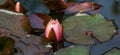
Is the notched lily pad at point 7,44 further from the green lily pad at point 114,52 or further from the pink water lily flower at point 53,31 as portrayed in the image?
the green lily pad at point 114,52

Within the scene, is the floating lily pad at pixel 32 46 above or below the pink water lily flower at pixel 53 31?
below

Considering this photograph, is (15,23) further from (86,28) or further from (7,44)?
(86,28)

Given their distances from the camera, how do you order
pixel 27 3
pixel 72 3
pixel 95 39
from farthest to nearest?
pixel 27 3
pixel 72 3
pixel 95 39

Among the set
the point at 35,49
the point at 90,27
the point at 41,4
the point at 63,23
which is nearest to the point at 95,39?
the point at 90,27

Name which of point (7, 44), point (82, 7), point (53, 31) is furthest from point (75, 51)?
point (82, 7)

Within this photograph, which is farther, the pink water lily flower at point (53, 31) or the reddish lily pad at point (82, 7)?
the reddish lily pad at point (82, 7)

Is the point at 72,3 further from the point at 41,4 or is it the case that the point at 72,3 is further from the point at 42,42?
the point at 42,42

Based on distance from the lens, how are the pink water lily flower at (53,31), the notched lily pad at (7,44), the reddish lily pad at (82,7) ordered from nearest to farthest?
1. the notched lily pad at (7,44)
2. the pink water lily flower at (53,31)
3. the reddish lily pad at (82,7)

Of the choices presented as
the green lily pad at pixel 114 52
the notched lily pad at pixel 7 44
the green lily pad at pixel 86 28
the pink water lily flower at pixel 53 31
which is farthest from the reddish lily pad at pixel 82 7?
the notched lily pad at pixel 7 44
